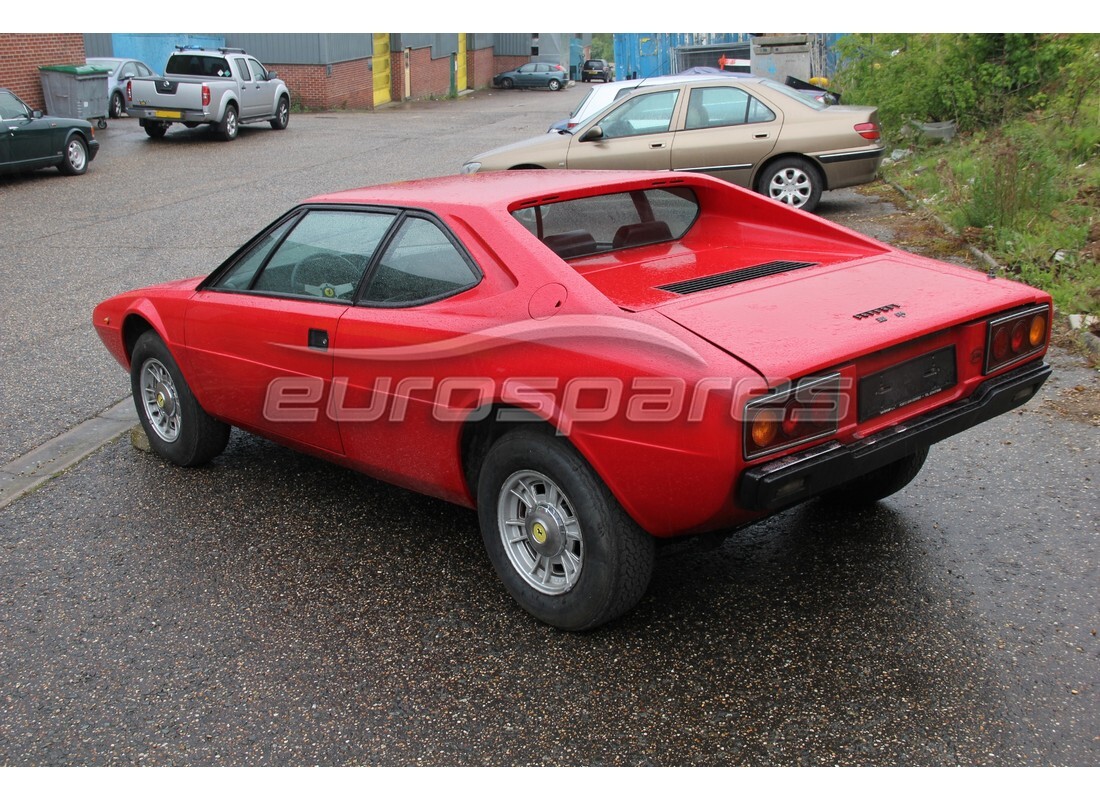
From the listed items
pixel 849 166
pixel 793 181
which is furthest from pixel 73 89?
pixel 849 166

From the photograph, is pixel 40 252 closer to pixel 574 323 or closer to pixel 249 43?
pixel 574 323

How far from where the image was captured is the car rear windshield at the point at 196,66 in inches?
957

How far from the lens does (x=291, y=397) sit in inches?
183

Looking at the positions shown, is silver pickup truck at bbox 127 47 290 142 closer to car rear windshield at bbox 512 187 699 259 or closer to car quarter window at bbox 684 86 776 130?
car quarter window at bbox 684 86 776 130

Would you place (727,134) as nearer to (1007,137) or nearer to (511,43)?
(1007,137)

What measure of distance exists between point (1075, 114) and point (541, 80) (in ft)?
147

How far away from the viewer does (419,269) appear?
420cm

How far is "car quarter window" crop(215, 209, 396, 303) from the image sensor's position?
4.45m

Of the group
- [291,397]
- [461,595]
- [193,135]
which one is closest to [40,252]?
[291,397]

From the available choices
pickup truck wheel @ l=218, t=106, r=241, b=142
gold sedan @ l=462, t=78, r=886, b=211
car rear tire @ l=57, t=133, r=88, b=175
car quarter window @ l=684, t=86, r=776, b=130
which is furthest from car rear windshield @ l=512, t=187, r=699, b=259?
pickup truck wheel @ l=218, t=106, r=241, b=142

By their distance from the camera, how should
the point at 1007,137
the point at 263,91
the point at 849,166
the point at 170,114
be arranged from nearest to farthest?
the point at 1007,137
the point at 849,166
the point at 170,114
the point at 263,91

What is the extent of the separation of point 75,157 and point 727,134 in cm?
1156

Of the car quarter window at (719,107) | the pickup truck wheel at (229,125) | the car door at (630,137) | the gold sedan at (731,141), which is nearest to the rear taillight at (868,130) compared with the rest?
the gold sedan at (731,141)

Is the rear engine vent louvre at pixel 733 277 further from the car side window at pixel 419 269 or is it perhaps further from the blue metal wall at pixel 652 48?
the blue metal wall at pixel 652 48
